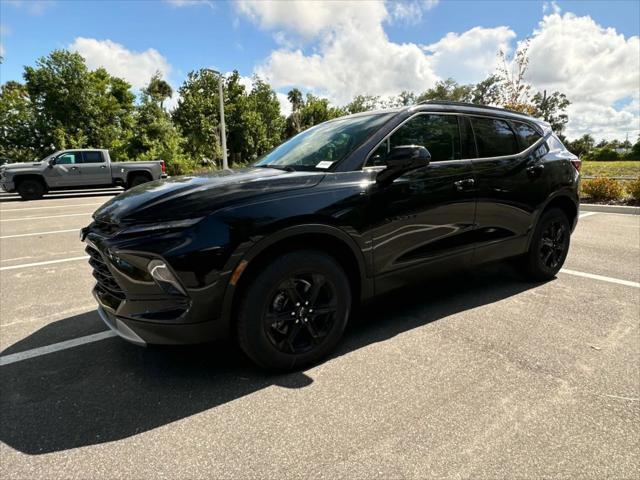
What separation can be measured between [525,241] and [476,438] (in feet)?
8.08

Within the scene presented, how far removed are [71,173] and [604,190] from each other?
58.0 ft

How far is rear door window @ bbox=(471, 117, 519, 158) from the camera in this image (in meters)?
3.46

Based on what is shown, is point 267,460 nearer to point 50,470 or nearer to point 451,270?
point 50,470

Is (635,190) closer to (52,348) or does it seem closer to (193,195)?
(193,195)

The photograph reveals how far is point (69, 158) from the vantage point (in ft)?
50.1

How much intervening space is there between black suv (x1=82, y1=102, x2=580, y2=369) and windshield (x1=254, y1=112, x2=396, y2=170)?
0.05 feet

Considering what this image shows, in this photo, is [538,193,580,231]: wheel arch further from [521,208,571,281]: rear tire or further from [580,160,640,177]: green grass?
[580,160,640,177]: green grass

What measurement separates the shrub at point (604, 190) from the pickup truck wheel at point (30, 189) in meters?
18.1

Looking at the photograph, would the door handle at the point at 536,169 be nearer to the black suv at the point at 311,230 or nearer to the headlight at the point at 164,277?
the black suv at the point at 311,230

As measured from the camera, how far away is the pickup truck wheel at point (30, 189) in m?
14.4

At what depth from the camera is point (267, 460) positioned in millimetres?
1823

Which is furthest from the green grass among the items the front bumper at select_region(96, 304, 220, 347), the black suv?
Result: the front bumper at select_region(96, 304, 220, 347)

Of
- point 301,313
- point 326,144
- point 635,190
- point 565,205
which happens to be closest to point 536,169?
point 565,205

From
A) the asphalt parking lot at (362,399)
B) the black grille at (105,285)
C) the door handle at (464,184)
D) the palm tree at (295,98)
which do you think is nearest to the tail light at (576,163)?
the asphalt parking lot at (362,399)
